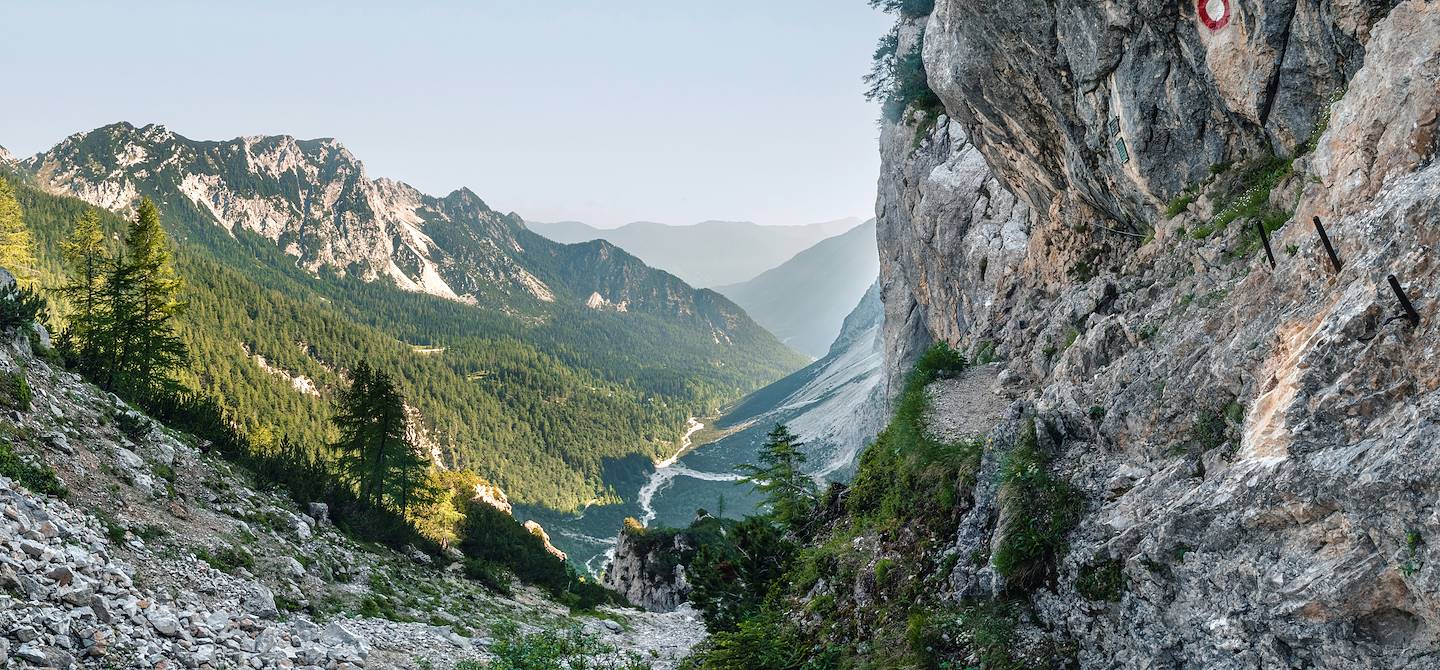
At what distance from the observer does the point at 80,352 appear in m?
32.7

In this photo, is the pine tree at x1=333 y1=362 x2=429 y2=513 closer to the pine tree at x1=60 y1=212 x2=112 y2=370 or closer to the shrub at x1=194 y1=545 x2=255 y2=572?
the pine tree at x1=60 y1=212 x2=112 y2=370

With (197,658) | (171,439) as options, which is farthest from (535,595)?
(197,658)

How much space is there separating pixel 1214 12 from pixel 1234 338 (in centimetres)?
895

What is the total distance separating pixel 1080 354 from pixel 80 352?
42144mm

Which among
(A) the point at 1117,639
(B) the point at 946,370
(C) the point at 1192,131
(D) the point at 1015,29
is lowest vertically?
(A) the point at 1117,639

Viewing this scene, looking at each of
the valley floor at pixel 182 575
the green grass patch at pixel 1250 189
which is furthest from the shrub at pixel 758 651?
the green grass patch at pixel 1250 189

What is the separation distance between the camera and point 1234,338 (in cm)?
1312

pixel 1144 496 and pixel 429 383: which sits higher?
pixel 1144 496

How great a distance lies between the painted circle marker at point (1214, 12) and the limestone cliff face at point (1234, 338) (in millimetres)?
124

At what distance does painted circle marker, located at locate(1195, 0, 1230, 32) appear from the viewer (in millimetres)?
16469

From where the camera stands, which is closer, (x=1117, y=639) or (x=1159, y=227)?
(x=1117, y=639)

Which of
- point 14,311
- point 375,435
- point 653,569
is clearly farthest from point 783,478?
point 14,311

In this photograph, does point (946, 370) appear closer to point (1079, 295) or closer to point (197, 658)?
point (1079, 295)

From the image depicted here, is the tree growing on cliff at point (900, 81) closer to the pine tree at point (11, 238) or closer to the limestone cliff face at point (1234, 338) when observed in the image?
the limestone cliff face at point (1234, 338)
